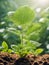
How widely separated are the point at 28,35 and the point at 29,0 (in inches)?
47.5

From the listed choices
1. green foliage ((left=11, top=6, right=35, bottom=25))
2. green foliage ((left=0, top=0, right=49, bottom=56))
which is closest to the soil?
green foliage ((left=0, top=0, right=49, bottom=56))

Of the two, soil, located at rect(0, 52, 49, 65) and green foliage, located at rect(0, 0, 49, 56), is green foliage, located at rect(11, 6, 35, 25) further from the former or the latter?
soil, located at rect(0, 52, 49, 65)

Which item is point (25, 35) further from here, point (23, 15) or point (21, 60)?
point (21, 60)

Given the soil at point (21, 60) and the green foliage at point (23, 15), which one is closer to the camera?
the soil at point (21, 60)

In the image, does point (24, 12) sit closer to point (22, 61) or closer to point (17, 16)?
point (17, 16)

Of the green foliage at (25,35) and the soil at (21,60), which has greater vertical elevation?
the green foliage at (25,35)

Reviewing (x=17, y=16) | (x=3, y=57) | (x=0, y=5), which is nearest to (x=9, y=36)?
(x=17, y=16)

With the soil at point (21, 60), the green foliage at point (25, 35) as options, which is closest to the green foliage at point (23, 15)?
the green foliage at point (25, 35)

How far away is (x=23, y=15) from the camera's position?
1208mm

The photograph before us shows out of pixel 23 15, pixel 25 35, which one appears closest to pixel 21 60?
pixel 23 15

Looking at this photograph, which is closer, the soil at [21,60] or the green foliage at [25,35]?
the soil at [21,60]

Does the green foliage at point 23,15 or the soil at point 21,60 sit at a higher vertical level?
the green foliage at point 23,15

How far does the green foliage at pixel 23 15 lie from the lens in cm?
119

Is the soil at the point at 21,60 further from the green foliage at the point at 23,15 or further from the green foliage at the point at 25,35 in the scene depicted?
the green foliage at the point at 23,15
